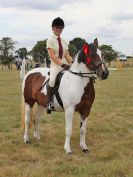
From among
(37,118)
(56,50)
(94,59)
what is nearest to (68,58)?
(56,50)

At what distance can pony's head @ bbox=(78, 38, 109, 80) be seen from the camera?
7496mm

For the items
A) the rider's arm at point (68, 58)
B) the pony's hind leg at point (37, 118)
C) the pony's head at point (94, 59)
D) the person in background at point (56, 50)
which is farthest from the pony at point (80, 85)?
the pony's hind leg at point (37, 118)

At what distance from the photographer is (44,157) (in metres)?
7.78

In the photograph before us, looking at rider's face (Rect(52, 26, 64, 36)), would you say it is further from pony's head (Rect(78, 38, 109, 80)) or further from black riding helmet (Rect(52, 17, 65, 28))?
pony's head (Rect(78, 38, 109, 80))

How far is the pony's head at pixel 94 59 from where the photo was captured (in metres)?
7.50

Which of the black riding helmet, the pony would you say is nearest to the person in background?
the black riding helmet

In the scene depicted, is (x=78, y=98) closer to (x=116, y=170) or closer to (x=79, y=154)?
(x=79, y=154)

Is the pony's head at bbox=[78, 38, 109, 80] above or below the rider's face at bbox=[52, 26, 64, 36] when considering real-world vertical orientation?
below

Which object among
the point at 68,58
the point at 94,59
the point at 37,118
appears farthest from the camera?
the point at 37,118

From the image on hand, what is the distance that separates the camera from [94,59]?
7.65m

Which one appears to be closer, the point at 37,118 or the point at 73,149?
the point at 73,149

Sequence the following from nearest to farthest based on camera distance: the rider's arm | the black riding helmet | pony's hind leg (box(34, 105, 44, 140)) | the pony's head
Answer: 1. the pony's head
2. the black riding helmet
3. the rider's arm
4. pony's hind leg (box(34, 105, 44, 140))

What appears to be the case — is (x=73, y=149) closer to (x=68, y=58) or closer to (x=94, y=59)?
(x=68, y=58)

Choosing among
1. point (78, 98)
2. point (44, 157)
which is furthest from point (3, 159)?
point (78, 98)
